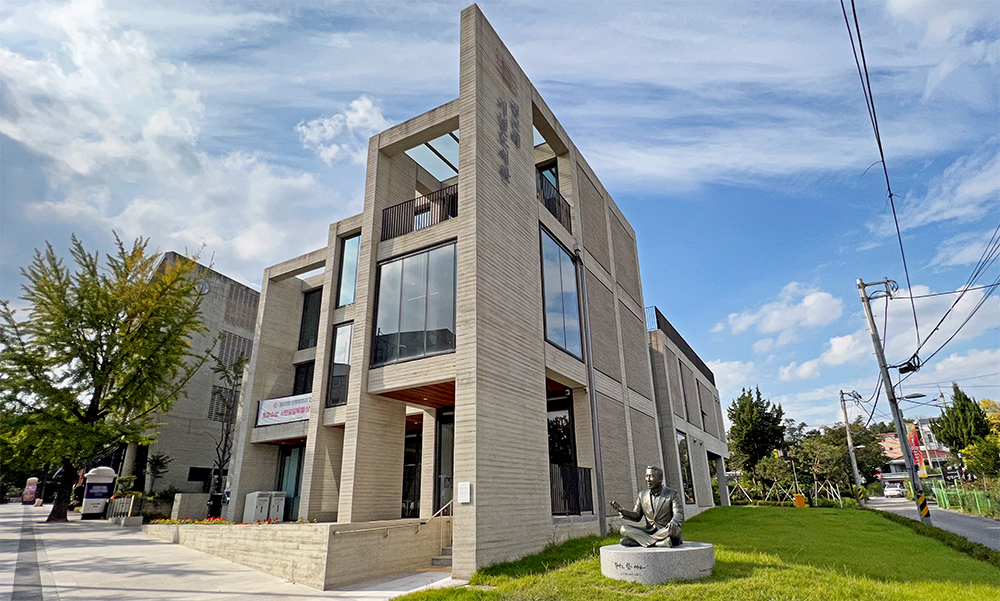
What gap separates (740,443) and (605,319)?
34.0 meters

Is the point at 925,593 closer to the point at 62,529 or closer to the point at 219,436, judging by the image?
the point at 62,529

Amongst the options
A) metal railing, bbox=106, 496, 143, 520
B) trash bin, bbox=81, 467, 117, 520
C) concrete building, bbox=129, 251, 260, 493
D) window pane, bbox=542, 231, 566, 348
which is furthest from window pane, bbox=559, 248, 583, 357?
trash bin, bbox=81, 467, 117, 520

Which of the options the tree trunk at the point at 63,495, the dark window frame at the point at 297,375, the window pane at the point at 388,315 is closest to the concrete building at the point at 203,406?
the dark window frame at the point at 297,375

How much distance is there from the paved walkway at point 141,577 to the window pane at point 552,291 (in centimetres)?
752

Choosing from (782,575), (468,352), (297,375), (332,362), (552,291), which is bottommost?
(782,575)

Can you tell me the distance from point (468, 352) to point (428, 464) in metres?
5.68

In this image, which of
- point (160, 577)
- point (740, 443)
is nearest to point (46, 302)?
point (160, 577)

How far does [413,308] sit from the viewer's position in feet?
46.9

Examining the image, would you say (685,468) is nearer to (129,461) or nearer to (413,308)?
(413,308)

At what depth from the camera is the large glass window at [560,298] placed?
16047mm

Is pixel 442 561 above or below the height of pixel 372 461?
below

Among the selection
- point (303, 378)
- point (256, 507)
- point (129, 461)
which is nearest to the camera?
point (256, 507)

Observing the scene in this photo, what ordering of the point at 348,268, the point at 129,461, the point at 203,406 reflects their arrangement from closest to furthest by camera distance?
the point at 348,268 < the point at 129,461 < the point at 203,406
